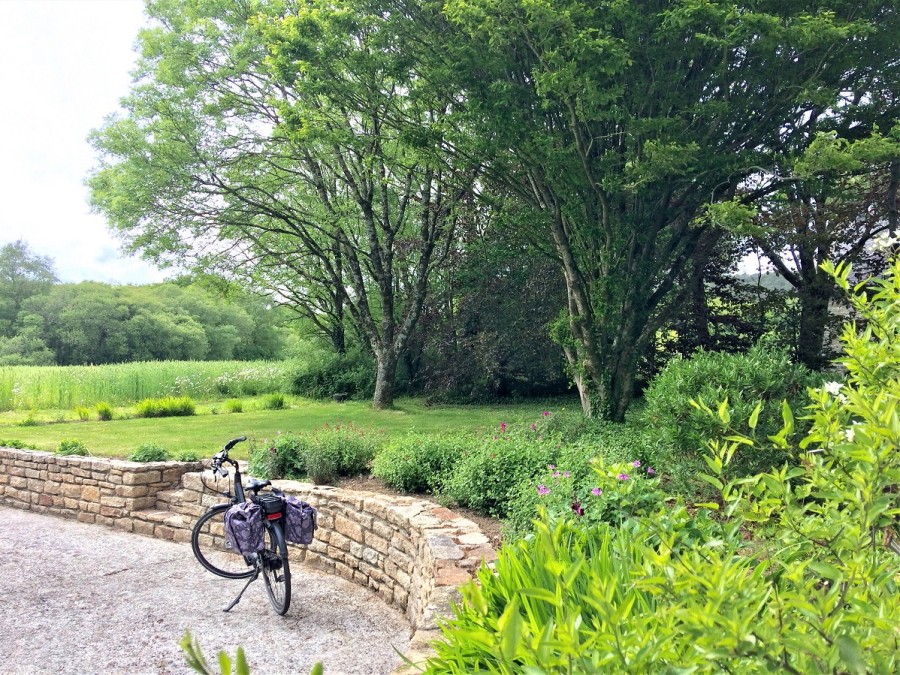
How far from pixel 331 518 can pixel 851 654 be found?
200 inches

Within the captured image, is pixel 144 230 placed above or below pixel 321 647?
above

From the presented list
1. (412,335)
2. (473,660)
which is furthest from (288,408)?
(473,660)

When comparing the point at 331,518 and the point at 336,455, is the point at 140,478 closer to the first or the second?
the point at 336,455

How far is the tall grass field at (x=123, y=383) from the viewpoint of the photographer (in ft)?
48.1

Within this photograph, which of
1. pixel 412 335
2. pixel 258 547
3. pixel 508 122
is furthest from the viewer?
pixel 412 335

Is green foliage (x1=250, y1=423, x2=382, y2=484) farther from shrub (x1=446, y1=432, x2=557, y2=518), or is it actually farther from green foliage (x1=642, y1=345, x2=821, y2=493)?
green foliage (x1=642, y1=345, x2=821, y2=493)

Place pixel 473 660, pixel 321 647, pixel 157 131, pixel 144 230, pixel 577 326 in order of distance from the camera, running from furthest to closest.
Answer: pixel 144 230
pixel 157 131
pixel 577 326
pixel 321 647
pixel 473 660

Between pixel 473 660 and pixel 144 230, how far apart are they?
570 inches

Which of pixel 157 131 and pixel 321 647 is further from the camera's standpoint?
pixel 157 131

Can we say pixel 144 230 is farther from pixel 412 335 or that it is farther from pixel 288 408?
pixel 412 335

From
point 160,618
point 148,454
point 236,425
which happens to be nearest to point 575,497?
point 160,618

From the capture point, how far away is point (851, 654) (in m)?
0.93

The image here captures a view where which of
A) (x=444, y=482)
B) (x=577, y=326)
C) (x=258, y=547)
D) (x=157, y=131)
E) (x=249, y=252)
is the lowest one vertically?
(x=258, y=547)

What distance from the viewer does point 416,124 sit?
9328 mm
